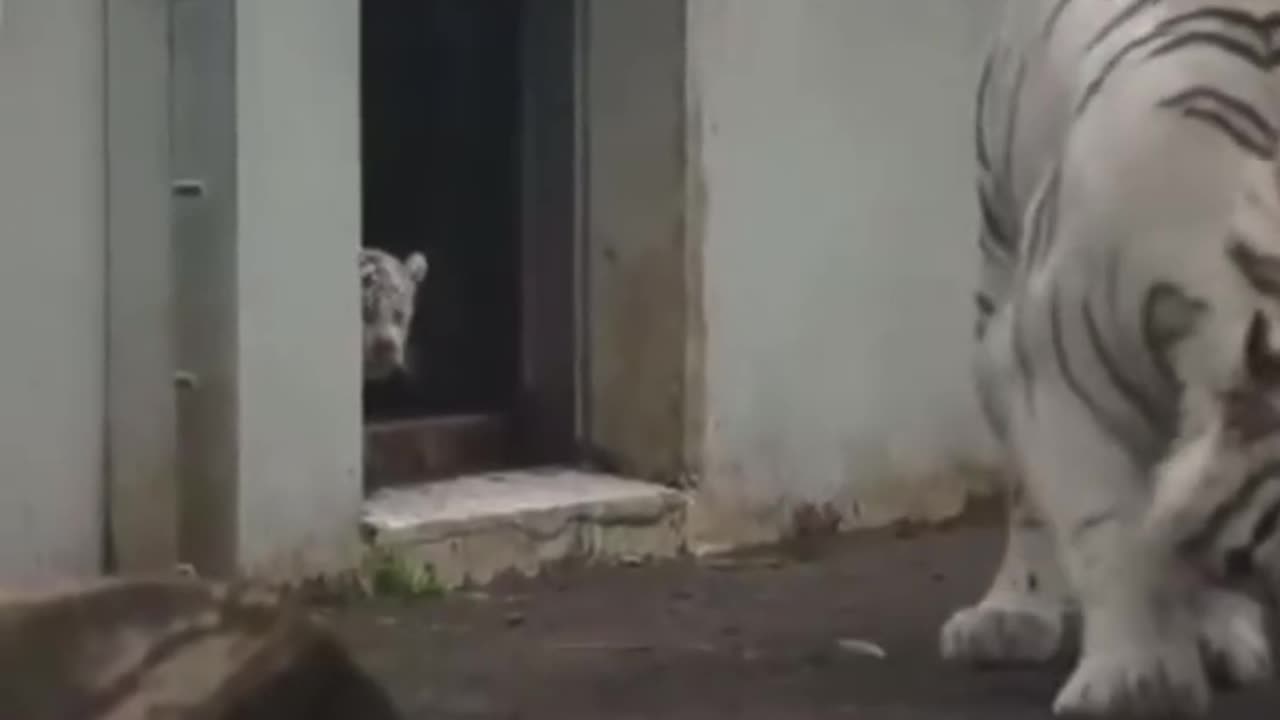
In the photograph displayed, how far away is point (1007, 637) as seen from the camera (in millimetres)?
2266

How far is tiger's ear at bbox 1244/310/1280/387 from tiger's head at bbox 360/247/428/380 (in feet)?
4.75

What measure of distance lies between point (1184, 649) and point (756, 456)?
1.53 metres

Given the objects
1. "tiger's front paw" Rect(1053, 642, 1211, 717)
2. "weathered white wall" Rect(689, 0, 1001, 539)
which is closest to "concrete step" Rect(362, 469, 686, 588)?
"weathered white wall" Rect(689, 0, 1001, 539)

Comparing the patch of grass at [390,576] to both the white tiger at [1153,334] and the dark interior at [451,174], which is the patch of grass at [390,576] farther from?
the white tiger at [1153,334]

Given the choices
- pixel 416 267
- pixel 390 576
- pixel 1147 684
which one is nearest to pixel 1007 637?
pixel 1147 684

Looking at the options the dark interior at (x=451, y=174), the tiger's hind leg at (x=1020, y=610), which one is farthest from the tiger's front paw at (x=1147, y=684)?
the dark interior at (x=451, y=174)

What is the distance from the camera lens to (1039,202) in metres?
1.98

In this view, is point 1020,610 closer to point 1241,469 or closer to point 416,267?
point 1241,469

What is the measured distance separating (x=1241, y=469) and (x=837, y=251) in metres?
1.79

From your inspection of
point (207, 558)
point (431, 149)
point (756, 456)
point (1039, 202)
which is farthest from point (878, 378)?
A: point (1039, 202)

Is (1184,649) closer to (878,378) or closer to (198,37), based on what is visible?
(198,37)

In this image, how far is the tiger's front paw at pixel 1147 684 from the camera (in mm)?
1842

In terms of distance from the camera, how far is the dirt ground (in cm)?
212

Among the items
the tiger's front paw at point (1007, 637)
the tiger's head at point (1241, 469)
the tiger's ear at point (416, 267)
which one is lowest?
the tiger's front paw at point (1007, 637)
